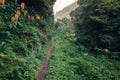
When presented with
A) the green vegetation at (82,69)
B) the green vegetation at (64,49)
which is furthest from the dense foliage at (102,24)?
the green vegetation at (82,69)

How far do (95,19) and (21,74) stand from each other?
11.0m

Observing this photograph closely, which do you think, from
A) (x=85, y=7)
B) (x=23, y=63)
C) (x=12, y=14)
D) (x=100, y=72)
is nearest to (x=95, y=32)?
(x=85, y=7)

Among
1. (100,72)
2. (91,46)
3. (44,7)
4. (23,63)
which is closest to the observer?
(23,63)

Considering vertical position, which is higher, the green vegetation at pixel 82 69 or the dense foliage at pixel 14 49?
the dense foliage at pixel 14 49

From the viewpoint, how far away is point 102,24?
17875 millimetres

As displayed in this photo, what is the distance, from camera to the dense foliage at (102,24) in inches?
685

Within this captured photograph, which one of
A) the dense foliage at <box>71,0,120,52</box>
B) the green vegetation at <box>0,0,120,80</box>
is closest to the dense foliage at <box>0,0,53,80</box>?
the green vegetation at <box>0,0,120,80</box>

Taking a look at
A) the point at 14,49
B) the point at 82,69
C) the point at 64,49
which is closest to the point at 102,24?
the point at 64,49

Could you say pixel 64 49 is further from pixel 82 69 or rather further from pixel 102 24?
pixel 82 69

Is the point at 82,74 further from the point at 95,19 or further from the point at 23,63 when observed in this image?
the point at 95,19

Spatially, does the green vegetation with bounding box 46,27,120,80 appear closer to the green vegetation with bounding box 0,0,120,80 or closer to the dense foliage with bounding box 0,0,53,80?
the green vegetation with bounding box 0,0,120,80

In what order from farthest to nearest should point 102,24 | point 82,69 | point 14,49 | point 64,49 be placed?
point 64,49
point 102,24
point 82,69
point 14,49

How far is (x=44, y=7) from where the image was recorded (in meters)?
20.4

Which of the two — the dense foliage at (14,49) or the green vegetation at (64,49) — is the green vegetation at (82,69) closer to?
the green vegetation at (64,49)
